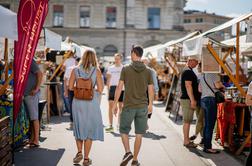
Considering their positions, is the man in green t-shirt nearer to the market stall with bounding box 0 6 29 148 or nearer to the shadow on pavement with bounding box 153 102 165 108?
the market stall with bounding box 0 6 29 148

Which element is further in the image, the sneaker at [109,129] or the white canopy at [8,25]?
the sneaker at [109,129]

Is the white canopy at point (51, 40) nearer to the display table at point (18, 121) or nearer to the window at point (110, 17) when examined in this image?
the display table at point (18, 121)

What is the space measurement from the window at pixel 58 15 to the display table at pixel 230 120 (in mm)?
33527

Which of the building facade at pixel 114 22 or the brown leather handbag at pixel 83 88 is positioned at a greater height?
the building facade at pixel 114 22

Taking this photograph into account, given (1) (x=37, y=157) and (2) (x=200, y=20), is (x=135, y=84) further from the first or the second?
(2) (x=200, y=20)

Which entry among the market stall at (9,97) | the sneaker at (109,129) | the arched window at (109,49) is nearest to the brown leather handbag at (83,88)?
the market stall at (9,97)

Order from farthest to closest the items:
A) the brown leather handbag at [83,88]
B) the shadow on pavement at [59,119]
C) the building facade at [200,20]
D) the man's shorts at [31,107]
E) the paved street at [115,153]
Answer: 1. the building facade at [200,20]
2. the shadow on pavement at [59,119]
3. the man's shorts at [31,107]
4. the paved street at [115,153]
5. the brown leather handbag at [83,88]

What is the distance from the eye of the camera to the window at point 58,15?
39.5 metres

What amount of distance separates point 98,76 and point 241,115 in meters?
2.96

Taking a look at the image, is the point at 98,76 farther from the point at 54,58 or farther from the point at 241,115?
the point at 54,58

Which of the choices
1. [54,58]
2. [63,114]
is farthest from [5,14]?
[54,58]

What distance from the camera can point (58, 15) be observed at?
1559 inches

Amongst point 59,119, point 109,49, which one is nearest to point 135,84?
point 59,119

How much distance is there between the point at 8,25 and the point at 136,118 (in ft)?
7.77
